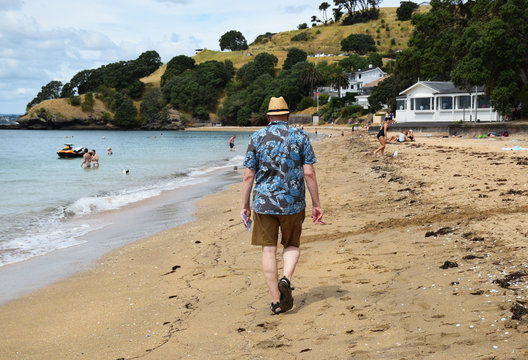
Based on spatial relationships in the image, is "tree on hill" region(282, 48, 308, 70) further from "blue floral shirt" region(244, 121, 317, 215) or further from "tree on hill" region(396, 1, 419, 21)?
"blue floral shirt" region(244, 121, 317, 215)

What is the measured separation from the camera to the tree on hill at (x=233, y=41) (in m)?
191

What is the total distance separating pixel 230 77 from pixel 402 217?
13972cm

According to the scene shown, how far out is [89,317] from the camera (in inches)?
183

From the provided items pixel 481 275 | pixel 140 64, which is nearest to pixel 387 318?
pixel 481 275

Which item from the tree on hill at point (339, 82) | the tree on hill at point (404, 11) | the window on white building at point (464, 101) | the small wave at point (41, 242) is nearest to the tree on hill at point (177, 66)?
the tree on hill at point (339, 82)

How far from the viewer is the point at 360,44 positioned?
13712 centimetres

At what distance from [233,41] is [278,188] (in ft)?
644

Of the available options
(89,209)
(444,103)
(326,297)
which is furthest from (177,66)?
(326,297)

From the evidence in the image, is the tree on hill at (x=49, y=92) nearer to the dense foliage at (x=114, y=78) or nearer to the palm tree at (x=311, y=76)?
the dense foliage at (x=114, y=78)

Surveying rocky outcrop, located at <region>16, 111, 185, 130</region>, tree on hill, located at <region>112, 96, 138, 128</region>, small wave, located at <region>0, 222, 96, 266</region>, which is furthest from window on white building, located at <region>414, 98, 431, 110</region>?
tree on hill, located at <region>112, 96, 138, 128</region>

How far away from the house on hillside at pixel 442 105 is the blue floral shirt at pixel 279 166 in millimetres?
36699

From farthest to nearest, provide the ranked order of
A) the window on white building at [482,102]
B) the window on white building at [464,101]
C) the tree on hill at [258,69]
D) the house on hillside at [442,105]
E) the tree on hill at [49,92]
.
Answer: the tree on hill at [49,92] → the tree on hill at [258,69] → the window on white building at [464,101] → the house on hillside at [442,105] → the window on white building at [482,102]

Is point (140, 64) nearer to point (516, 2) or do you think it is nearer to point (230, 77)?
point (230, 77)

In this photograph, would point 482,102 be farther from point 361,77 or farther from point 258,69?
point 258,69
